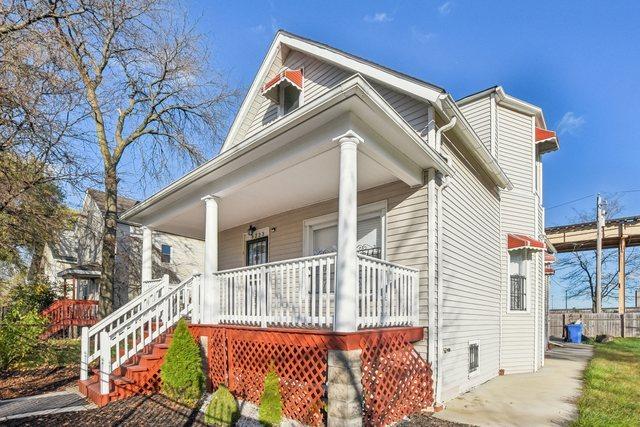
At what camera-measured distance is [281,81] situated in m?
8.80

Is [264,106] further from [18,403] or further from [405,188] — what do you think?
[18,403]

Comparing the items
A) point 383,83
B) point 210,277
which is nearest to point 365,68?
point 383,83

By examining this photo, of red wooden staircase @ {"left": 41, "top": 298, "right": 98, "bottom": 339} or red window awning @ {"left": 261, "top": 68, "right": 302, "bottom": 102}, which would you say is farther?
red wooden staircase @ {"left": 41, "top": 298, "right": 98, "bottom": 339}

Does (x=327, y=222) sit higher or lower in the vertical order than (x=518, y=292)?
higher

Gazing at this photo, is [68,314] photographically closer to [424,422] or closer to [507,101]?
[424,422]

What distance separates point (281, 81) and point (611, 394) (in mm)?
8591

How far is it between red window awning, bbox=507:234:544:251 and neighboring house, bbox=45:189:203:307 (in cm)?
1401

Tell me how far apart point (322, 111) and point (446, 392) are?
4.60 m

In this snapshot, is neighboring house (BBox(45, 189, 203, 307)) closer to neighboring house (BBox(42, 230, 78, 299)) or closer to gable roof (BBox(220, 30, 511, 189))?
neighboring house (BBox(42, 230, 78, 299))

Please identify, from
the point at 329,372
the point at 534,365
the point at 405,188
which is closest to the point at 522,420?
the point at 329,372

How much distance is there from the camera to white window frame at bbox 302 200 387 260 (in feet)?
21.7

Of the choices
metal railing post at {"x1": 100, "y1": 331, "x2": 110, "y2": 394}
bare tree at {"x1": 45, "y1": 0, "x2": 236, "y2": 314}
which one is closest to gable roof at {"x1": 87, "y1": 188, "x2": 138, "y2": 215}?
bare tree at {"x1": 45, "y1": 0, "x2": 236, "y2": 314}

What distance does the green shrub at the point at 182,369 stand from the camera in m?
5.88

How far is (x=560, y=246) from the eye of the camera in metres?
22.0
